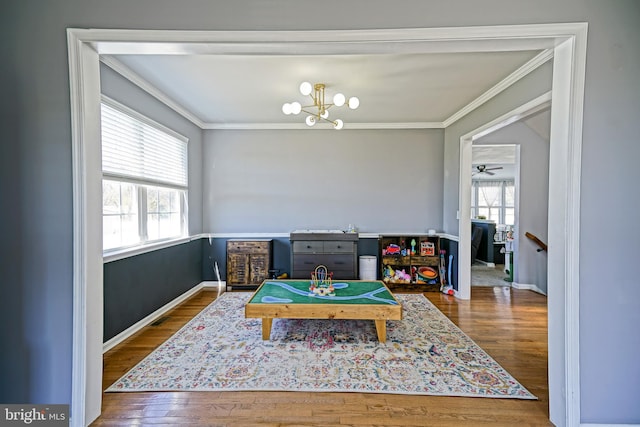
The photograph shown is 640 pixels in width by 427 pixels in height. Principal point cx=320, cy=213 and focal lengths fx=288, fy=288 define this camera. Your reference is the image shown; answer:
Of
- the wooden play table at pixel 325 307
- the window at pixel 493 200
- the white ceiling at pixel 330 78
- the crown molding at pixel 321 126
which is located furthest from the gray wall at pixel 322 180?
the window at pixel 493 200

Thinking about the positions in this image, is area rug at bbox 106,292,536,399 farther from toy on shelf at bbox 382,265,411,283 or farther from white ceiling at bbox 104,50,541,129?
white ceiling at bbox 104,50,541,129

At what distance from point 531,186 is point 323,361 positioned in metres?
4.32

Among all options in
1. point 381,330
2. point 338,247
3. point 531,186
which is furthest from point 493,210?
point 381,330

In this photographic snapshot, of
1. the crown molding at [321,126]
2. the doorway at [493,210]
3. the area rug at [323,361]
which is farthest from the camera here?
the doorway at [493,210]

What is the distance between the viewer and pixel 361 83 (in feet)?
10.7

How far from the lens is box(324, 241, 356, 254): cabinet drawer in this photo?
450 centimetres

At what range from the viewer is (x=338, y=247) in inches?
178

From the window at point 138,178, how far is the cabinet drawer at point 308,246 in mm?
1784

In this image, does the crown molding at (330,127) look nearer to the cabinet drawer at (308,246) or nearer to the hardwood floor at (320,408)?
the cabinet drawer at (308,246)

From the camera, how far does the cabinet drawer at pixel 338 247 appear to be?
450 cm

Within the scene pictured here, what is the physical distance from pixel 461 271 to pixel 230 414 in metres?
3.58

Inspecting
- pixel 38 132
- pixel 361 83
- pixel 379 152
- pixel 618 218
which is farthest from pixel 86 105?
pixel 379 152

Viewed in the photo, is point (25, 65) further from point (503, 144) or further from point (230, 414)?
point (503, 144)

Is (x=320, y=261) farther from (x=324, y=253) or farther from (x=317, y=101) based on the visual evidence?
(x=317, y=101)
